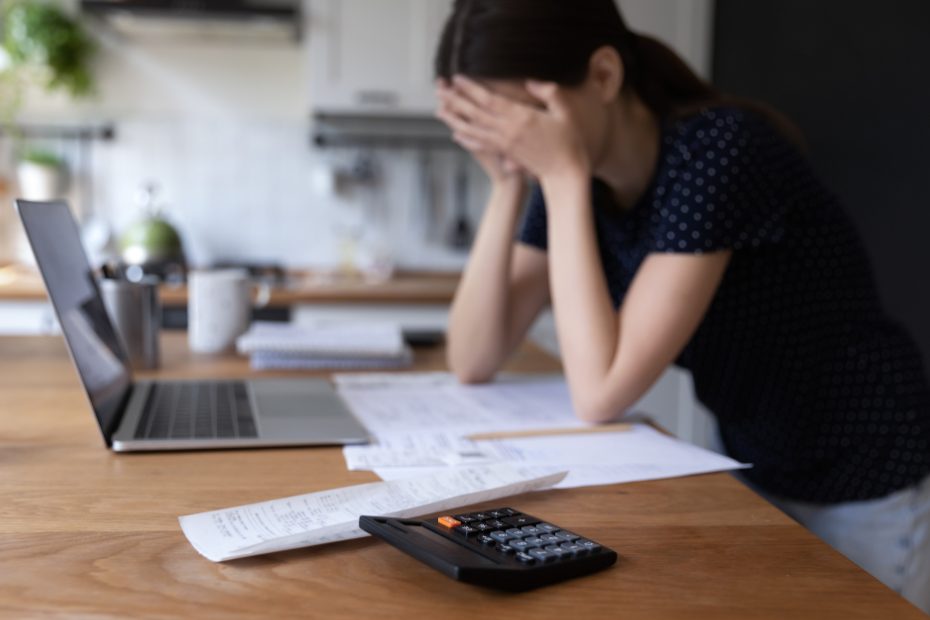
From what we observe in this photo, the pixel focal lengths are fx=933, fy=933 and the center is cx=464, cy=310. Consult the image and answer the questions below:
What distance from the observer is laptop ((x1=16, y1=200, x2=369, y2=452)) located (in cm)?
87

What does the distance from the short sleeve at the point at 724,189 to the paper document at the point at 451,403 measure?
240mm

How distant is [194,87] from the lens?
319 cm

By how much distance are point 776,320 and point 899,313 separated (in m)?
2.16

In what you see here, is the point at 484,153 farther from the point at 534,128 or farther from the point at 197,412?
the point at 197,412

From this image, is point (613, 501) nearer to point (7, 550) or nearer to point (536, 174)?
point (7, 550)

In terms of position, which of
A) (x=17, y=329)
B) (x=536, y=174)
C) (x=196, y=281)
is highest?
(x=536, y=174)

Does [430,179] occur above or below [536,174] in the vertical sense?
below

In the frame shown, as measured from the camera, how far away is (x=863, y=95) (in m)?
3.08

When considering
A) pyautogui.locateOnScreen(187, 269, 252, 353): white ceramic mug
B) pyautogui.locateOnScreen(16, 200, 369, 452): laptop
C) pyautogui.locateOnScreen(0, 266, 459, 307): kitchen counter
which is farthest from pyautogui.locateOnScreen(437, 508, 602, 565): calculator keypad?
pyautogui.locateOnScreen(0, 266, 459, 307): kitchen counter

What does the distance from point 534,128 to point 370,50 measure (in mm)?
1875

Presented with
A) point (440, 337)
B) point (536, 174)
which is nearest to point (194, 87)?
point (440, 337)

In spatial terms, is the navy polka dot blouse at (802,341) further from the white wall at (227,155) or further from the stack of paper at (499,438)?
the white wall at (227,155)

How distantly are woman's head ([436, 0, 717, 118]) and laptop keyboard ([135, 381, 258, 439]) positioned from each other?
489 millimetres

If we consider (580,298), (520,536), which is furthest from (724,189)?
(520,536)
